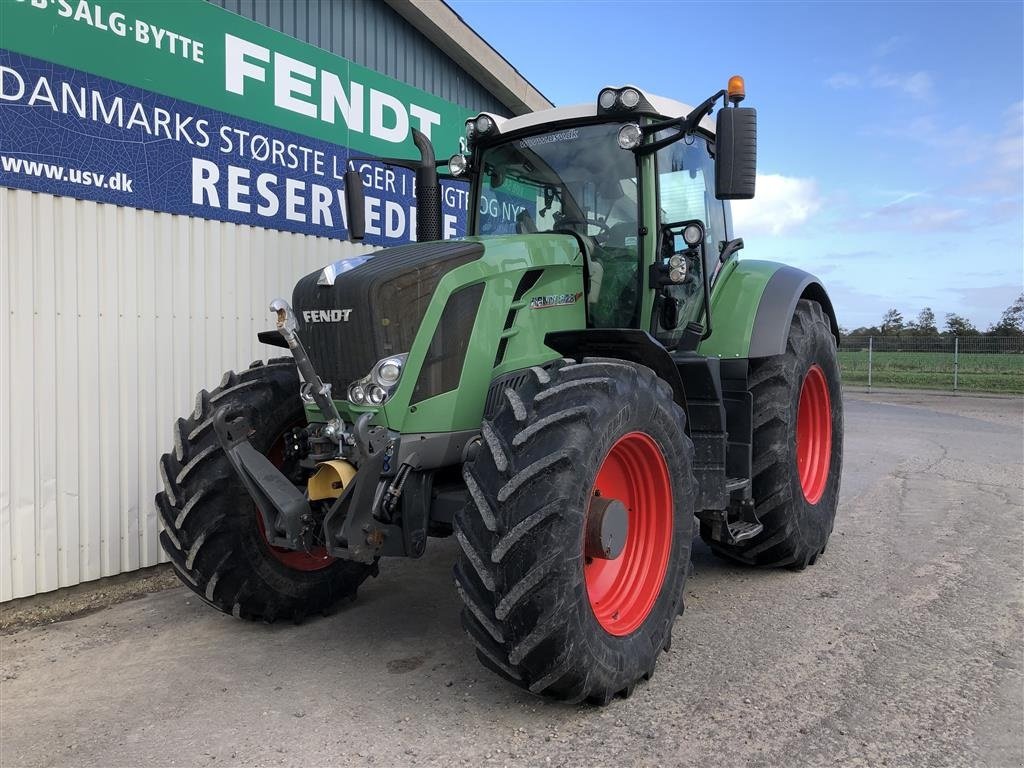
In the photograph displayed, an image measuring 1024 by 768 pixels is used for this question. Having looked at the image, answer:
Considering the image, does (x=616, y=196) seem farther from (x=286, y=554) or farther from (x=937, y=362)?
(x=937, y=362)

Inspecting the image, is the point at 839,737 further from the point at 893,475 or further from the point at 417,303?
the point at 893,475

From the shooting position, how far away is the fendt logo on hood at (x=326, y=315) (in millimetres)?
3299

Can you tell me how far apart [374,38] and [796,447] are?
16.4 ft

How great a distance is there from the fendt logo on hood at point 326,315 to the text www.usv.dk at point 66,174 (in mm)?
2226

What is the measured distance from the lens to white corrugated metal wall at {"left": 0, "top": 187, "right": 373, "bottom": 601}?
4445mm

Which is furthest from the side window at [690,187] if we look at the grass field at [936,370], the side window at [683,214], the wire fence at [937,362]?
the grass field at [936,370]

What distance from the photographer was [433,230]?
474cm

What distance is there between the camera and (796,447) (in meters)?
4.99

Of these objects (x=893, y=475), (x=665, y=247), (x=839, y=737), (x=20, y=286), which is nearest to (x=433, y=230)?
(x=665, y=247)

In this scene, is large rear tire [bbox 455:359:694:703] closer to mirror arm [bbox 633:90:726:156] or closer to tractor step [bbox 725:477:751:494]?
tractor step [bbox 725:477:751:494]

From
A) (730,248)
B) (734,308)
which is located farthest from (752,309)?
(730,248)

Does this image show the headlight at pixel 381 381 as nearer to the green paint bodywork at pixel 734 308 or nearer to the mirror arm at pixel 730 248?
the green paint bodywork at pixel 734 308

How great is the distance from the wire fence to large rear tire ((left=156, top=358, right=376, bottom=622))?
1650 centimetres

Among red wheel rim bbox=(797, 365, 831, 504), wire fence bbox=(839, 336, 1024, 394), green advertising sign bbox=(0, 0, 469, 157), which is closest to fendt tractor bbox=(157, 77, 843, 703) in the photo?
red wheel rim bbox=(797, 365, 831, 504)
